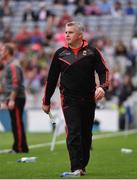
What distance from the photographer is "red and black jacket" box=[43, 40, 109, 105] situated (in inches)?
492

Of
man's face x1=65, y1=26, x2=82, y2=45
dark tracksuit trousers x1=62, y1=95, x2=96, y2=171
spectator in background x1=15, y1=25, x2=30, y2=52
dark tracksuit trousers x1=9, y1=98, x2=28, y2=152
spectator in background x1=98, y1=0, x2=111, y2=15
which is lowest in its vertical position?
spectator in background x1=15, y1=25, x2=30, y2=52

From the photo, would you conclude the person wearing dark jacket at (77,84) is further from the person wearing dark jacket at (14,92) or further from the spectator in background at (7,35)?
the spectator in background at (7,35)

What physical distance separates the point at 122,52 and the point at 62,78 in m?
21.7

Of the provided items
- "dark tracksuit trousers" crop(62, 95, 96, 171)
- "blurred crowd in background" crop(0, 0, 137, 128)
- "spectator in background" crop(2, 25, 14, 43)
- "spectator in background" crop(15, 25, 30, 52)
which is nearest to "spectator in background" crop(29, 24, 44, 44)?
"blurred crowd in background" crop(0, 0, 137, 128)

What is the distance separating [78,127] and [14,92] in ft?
17.3

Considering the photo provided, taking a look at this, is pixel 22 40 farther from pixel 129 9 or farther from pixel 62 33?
pixel 129 9

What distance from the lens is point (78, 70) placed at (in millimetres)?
12484

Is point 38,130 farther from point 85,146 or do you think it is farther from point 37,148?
point 85,146

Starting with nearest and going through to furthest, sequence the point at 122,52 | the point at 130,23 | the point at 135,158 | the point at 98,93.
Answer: the point at 98,93 → the point at 135,158 → the point at 122,52 → the point at 130,23

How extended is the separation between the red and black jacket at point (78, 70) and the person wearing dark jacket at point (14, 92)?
195 inches

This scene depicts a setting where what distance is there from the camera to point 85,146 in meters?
12.8

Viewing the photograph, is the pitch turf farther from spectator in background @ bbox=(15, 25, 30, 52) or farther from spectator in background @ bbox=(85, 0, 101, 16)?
spectator in background @ bbox=(85, 0, 101, 16)

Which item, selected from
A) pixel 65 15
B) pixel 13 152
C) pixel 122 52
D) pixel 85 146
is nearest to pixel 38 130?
pixel 122 52

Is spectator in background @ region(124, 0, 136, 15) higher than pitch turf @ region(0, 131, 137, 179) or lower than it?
lower
